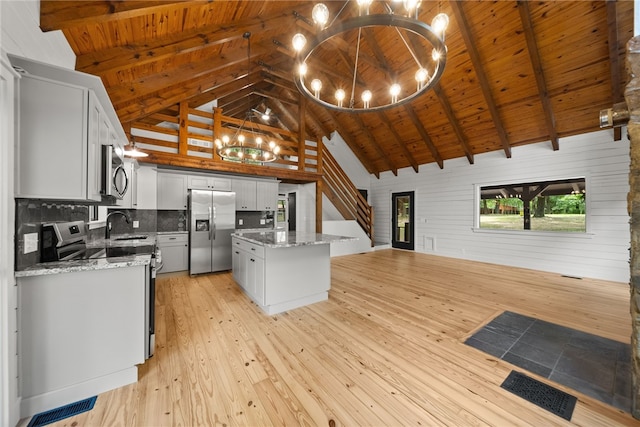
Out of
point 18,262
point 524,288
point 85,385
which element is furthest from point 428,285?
point 18,262

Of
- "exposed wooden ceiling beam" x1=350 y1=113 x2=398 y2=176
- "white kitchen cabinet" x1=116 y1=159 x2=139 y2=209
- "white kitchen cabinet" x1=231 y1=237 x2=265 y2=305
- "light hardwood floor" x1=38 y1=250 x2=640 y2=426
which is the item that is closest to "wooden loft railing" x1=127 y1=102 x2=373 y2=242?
"white kitchen cabinet" x1=116 y1=159 x2=139 y2=209

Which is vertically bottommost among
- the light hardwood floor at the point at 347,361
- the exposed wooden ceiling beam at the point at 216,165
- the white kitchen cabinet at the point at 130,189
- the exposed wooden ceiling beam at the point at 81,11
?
the light hardwood floor at the point at 347,361

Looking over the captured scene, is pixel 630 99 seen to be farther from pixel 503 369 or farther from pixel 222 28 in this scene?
pixel 222 28

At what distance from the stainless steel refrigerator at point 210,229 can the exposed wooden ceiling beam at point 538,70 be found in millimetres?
6097

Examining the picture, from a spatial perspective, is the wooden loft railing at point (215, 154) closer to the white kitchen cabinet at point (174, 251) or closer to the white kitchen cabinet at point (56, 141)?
the white kitchen cabinet at point (174, 251)

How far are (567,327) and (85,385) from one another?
4768mm

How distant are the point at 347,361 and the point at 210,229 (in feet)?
13.5

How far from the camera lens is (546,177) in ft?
17.6

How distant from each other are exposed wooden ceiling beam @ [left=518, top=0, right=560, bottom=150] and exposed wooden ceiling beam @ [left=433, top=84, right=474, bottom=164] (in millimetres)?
1519

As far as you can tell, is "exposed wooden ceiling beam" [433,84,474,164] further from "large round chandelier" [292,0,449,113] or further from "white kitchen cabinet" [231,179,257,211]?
"white kitchen cabinet" [231,179,257,211]

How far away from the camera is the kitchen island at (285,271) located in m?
3.00

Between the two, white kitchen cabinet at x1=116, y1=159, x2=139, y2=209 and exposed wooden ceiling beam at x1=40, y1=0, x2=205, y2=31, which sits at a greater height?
exposed wooden ceiling beam at x1=40, y1=0, x2=205, y2=31

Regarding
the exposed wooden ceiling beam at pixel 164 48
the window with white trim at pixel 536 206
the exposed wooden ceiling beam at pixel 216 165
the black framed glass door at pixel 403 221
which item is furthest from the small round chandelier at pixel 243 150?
the window with white trim at pixel 536 206

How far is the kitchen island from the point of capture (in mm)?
3000
